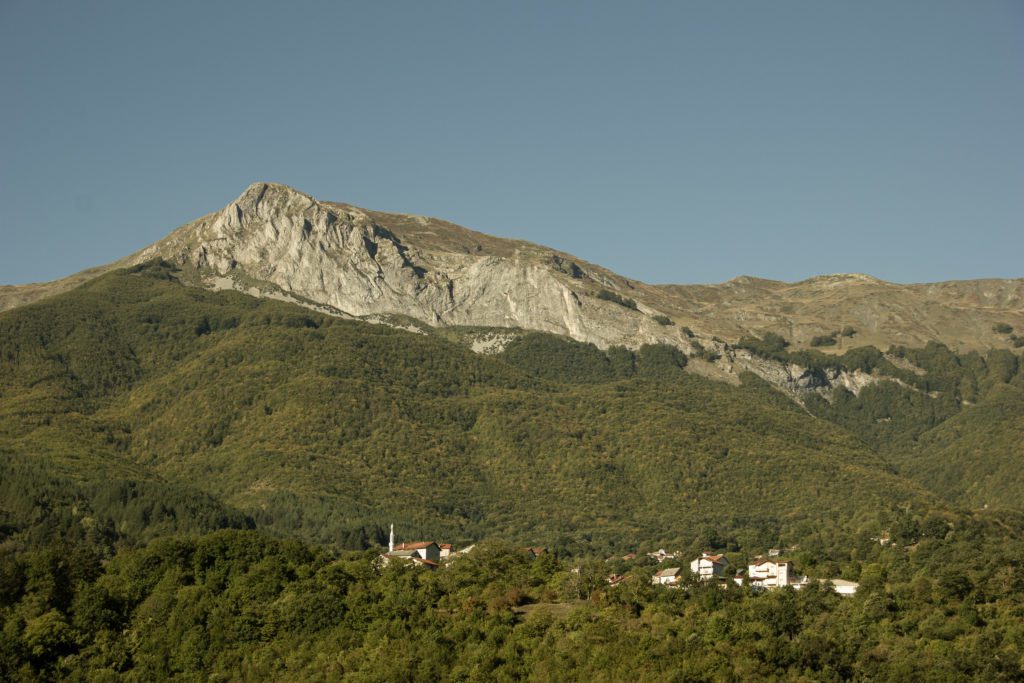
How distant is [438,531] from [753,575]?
136 feet

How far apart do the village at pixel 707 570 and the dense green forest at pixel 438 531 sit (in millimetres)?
2211

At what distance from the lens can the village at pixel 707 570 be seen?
373 feet

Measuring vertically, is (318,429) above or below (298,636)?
above

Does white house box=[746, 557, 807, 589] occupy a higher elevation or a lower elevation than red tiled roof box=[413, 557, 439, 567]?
higher

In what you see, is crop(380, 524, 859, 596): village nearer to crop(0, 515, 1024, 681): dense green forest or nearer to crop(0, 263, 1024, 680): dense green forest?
crop(0, 263, 1024, 680): dense green forest

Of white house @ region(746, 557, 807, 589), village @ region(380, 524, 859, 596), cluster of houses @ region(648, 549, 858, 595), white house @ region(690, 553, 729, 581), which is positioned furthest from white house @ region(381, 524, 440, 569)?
white house @ region(746, 557, 807, 589)

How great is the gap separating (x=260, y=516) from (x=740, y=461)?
60.4 metres

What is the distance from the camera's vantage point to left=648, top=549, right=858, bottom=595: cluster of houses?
376 ft

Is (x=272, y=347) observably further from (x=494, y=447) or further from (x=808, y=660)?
(x=808, y=660)

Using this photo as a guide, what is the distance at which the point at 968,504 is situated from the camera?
172m

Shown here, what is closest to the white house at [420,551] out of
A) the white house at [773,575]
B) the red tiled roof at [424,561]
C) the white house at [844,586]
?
the red tiled roof at [424,561]

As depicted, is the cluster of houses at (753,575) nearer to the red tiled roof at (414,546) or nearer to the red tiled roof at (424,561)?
the red tiled roof at (424,561)

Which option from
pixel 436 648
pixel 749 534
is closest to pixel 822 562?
pixel 749 534

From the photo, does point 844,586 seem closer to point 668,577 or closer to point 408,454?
point 668,577
